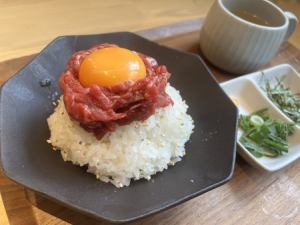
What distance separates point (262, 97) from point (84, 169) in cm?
122

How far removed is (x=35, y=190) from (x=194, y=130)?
0.83 m

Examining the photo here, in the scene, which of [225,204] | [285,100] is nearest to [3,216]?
[225,204]

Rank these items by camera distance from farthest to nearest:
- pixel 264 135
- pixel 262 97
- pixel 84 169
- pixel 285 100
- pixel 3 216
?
pixel 285 100, pixel 262 97, pixel 264 135, pixel 84 169, pixel 3 216

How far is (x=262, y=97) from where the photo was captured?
2.06m

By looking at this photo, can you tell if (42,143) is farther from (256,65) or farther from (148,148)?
(256,65)

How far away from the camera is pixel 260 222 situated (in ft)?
4.78

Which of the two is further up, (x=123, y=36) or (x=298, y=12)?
(x=123, y=36)

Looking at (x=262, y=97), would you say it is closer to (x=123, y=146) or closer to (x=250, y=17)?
(x=250, y=17)

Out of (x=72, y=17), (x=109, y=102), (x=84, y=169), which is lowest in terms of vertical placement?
(x=84, y=169)

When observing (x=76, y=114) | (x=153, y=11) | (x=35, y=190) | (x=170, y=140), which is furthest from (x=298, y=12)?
(x=35, y=190)

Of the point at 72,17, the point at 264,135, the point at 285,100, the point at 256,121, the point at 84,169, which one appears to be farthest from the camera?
the point at 72,17

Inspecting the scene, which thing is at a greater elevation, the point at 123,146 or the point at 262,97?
the point at 123,146

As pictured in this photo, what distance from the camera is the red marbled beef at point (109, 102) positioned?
1.31 m

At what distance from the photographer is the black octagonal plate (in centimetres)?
121
